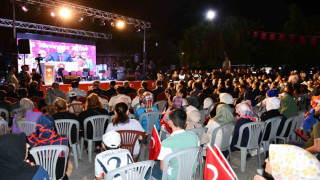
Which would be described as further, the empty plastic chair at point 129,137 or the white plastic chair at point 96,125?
the white plastic chair at point 96,125

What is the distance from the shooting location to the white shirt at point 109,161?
2.45m

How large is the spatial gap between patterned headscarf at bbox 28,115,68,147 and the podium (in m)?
12.3

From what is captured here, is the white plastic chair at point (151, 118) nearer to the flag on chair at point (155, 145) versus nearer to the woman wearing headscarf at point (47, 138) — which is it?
the flag on chair at point (155, 145)

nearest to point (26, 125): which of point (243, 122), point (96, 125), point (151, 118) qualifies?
point (96, 125)

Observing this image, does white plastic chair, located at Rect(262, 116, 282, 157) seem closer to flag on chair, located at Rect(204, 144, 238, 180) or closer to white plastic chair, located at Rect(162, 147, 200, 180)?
white plastic chair, located at Rect(162, 147, 200, 180)

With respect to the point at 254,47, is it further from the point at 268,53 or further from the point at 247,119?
the point at 247,119

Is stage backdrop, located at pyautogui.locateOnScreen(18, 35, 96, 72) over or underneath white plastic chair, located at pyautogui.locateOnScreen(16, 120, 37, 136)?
over

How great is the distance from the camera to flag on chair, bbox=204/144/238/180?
2117mm

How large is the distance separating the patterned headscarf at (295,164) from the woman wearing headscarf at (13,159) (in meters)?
1.78

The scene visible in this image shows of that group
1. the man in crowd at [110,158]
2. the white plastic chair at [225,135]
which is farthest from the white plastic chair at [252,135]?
the man in crowd at [110,158]

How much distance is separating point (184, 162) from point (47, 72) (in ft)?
45.2

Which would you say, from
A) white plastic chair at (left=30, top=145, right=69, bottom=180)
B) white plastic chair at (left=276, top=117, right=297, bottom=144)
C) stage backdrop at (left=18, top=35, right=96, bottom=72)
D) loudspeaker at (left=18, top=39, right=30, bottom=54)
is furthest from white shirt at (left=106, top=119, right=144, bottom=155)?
stage backdrop at (left=18, top=35, right=96, bottom=72)

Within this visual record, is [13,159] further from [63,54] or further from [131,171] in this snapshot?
[63,54]

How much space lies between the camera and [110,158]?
2465 millimetres
